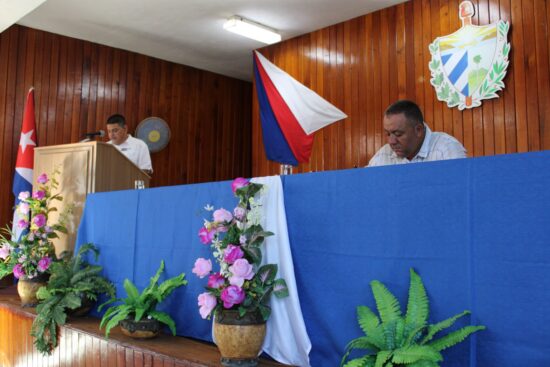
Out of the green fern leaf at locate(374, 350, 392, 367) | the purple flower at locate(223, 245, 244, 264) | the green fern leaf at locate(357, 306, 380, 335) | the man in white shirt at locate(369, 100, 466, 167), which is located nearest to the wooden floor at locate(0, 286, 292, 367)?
the purple flower at locate(223, 245, 244, 264)

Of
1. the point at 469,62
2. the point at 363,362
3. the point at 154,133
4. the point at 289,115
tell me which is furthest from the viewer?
the point at 154,133

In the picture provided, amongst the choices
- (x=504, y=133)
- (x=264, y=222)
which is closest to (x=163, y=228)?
(x=264, y=222)

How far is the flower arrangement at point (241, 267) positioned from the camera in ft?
6.14

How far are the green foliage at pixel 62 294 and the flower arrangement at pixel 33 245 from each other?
1.47ft

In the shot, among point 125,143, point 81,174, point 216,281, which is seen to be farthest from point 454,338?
point 125,143

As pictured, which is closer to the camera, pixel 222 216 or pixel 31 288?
pixel 222 216

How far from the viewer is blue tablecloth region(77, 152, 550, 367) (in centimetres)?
136

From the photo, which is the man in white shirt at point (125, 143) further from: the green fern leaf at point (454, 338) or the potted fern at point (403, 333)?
the green fern leaf at point (454, 338)

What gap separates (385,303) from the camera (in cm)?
154

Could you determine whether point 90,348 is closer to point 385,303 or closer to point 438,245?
point 385,303

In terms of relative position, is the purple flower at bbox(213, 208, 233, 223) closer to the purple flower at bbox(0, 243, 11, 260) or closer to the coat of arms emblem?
the purple flower at bbox(0, 243, 11, 260)

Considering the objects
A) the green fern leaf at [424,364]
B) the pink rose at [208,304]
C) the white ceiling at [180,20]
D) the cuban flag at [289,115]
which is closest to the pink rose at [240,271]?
the pink rose at [208,304]

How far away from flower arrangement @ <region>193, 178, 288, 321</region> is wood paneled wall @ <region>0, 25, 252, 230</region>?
431 centimetres

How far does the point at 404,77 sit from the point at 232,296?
364 cm
